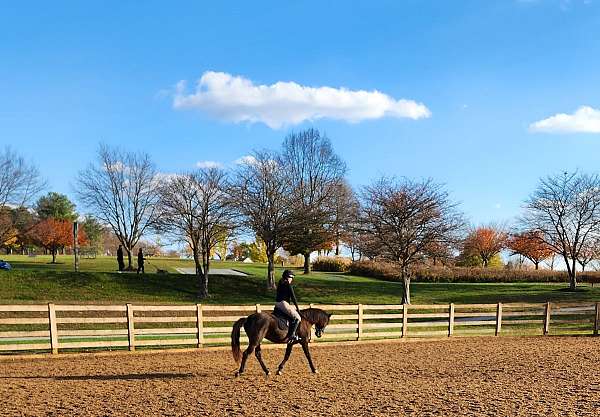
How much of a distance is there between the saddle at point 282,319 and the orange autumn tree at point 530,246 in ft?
125

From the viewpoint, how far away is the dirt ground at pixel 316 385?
8258 mm

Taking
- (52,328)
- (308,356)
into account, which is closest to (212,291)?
(52,328)

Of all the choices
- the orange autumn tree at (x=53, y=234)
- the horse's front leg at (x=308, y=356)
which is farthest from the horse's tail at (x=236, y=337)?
the orange autumn tree at (x=53, y=234)

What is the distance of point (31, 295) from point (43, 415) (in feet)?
80.0

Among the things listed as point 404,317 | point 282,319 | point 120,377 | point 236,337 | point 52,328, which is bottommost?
point 404,317

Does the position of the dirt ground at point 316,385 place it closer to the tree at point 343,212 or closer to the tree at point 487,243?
the tree at point 343,212

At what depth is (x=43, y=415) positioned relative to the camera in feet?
25.4

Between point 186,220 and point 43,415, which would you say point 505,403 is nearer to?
point 43,415

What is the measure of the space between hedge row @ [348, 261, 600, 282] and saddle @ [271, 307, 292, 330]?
38.6 meters

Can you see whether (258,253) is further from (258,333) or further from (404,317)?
(258,333)

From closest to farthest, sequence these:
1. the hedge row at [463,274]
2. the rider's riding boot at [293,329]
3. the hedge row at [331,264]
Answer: the rider's riding boot at [293,329], the hedge row at [463,274], the hedge row at [331,264]

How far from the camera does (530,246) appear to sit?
172ft

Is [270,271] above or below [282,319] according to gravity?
below

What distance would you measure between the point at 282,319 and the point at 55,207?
71.6 meters
